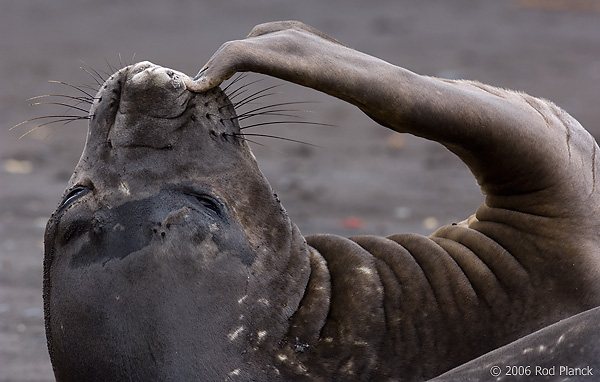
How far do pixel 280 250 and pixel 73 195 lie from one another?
74cm

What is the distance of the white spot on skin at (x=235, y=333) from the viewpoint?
351cm

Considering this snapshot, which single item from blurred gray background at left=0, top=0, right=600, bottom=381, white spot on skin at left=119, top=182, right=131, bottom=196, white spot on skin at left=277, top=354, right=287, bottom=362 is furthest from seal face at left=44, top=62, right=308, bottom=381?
blurred gray background at left=0, top=0, right=600, bottom=381

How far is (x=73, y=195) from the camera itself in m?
3.69

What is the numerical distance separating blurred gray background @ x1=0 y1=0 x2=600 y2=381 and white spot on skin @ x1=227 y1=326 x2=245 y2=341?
5.93 ft

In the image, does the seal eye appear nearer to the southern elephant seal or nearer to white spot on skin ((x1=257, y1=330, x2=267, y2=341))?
the southern elephant seal

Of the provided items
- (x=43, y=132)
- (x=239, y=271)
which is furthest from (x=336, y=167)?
(x=239, y=271)

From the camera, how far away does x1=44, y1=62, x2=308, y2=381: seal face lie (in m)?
3.43

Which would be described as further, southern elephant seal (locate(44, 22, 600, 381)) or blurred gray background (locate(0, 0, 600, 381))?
blurred gray background (locate(0, 0, 600, 381))

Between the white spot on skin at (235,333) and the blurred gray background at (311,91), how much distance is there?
1807mm

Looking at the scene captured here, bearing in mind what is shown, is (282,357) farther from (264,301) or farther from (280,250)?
(280,250)

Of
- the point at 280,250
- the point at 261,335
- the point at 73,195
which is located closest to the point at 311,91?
the point at 280,250
